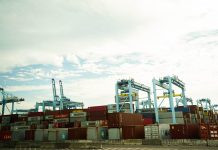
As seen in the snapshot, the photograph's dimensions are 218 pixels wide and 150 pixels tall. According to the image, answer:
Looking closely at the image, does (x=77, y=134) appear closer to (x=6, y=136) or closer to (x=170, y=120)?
(x=6, y=136)

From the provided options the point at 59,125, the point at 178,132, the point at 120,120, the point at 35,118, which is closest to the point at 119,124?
the point at 120,120

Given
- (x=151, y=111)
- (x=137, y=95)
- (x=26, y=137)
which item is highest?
(x=137, y=95)

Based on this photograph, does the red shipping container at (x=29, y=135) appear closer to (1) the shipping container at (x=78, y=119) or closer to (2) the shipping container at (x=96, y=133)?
(1) the shipping container at (x=78, y=119)

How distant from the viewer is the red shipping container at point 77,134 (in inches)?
1626

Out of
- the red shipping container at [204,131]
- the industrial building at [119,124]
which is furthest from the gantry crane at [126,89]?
the red shipping container at [204,131]

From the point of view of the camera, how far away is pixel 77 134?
4194cm

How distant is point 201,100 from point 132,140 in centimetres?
8124

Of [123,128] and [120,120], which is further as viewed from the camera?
[120,120]

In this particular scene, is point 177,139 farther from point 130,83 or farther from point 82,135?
point 130,83

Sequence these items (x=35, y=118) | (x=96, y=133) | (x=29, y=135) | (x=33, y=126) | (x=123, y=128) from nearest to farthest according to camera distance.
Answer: (x=123, y=128) → (x=96, y=133) → (x=29, y=135) → (x=33, y=126) → (x=35, y=118)

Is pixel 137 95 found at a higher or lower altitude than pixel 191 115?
higher


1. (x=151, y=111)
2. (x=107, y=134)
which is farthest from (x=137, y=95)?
(x=107, y=134)

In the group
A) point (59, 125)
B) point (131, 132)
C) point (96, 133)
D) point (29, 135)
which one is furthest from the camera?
point (59, 125)

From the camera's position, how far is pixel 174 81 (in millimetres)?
58594
